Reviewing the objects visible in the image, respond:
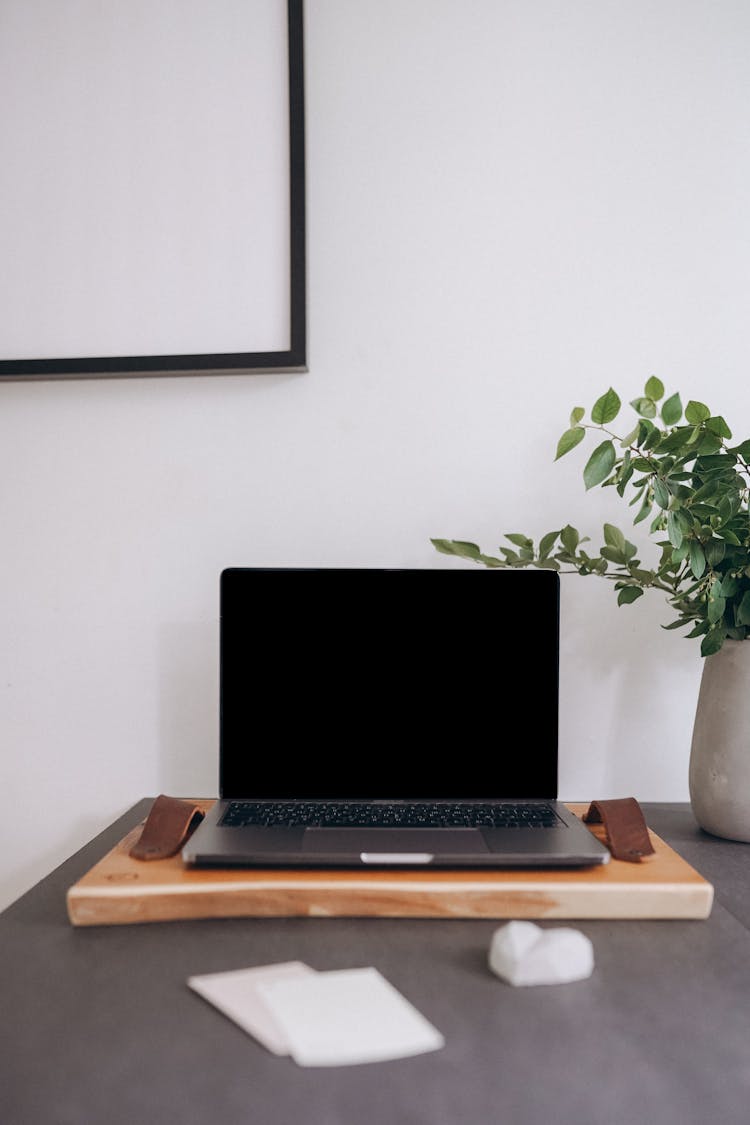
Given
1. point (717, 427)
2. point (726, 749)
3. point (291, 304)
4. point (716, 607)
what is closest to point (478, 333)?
point (291, 304)

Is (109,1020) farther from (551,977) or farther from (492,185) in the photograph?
(492,185)

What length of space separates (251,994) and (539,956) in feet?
0.64

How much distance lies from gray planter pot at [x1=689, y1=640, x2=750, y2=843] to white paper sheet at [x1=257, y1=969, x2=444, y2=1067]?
1.48 ft

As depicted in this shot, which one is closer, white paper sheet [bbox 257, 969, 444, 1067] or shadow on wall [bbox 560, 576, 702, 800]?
white paper sheet [bbox 257, 969, 444, 1067]

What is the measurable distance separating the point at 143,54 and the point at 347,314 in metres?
0.41

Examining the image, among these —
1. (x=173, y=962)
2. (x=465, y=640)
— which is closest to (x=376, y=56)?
(x=465, y=640)

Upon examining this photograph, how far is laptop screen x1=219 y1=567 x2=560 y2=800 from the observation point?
2.88 feet

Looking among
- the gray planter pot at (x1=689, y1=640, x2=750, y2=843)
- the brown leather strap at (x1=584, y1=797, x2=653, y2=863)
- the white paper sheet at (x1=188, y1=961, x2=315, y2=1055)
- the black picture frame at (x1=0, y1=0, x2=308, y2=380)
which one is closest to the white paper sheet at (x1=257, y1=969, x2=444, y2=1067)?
the white paper sheet at (x1=188, y1=961, x2=315, y2=1055)

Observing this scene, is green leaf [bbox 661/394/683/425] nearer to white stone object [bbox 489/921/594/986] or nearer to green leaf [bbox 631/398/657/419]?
green leaf [bbox 631/398/657/419]

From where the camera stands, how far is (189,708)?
3.46 feet

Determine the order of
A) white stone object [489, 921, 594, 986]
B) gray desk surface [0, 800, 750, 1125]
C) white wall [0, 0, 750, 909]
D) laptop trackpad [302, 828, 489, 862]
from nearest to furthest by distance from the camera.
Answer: gray desk surface [0, 800, 750, 1125] → white stone object [489, 921, 594, 986] → laptop trackpad [302, 828, 489, 862] → white wall [0, 0, 750, 909]

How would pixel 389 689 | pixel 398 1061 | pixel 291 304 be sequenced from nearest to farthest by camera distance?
pixel 398 1061 < pixel 389 689 < pixel 291 304

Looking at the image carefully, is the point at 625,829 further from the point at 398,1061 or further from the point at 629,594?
the point at 398,1061

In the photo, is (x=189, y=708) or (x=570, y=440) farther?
(x=189, y=708)
